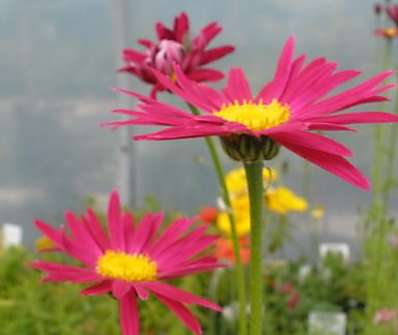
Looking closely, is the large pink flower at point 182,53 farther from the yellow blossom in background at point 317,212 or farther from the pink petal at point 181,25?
the yellow blossom in background at point 317,212

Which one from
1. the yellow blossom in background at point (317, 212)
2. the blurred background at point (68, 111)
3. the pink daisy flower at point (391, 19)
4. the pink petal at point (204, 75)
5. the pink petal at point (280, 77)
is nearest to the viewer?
the pink petal at point (280, 77)

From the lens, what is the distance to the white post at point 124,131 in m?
2.60

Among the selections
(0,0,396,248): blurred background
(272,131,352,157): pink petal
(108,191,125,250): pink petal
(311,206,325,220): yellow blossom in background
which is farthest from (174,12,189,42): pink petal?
(0,0,396,248): blurred background

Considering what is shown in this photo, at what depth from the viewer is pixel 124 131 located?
8.83 feet

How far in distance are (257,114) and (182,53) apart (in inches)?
5.1

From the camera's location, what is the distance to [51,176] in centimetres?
264

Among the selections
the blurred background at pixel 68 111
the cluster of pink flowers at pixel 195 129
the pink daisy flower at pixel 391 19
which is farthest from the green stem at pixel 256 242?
the blurred background at pixel 68 111

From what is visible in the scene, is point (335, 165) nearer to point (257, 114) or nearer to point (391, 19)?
point (257, 114)

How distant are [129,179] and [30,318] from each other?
44.7 inches

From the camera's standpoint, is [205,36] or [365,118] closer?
[365,118]

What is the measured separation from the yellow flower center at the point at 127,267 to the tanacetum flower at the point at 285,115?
102 millimetres

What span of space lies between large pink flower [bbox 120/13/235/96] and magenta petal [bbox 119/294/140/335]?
16 centimetres

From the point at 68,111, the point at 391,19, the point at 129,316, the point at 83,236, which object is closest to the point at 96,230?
the point at 83,236

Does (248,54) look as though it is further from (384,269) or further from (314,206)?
(384,269)
